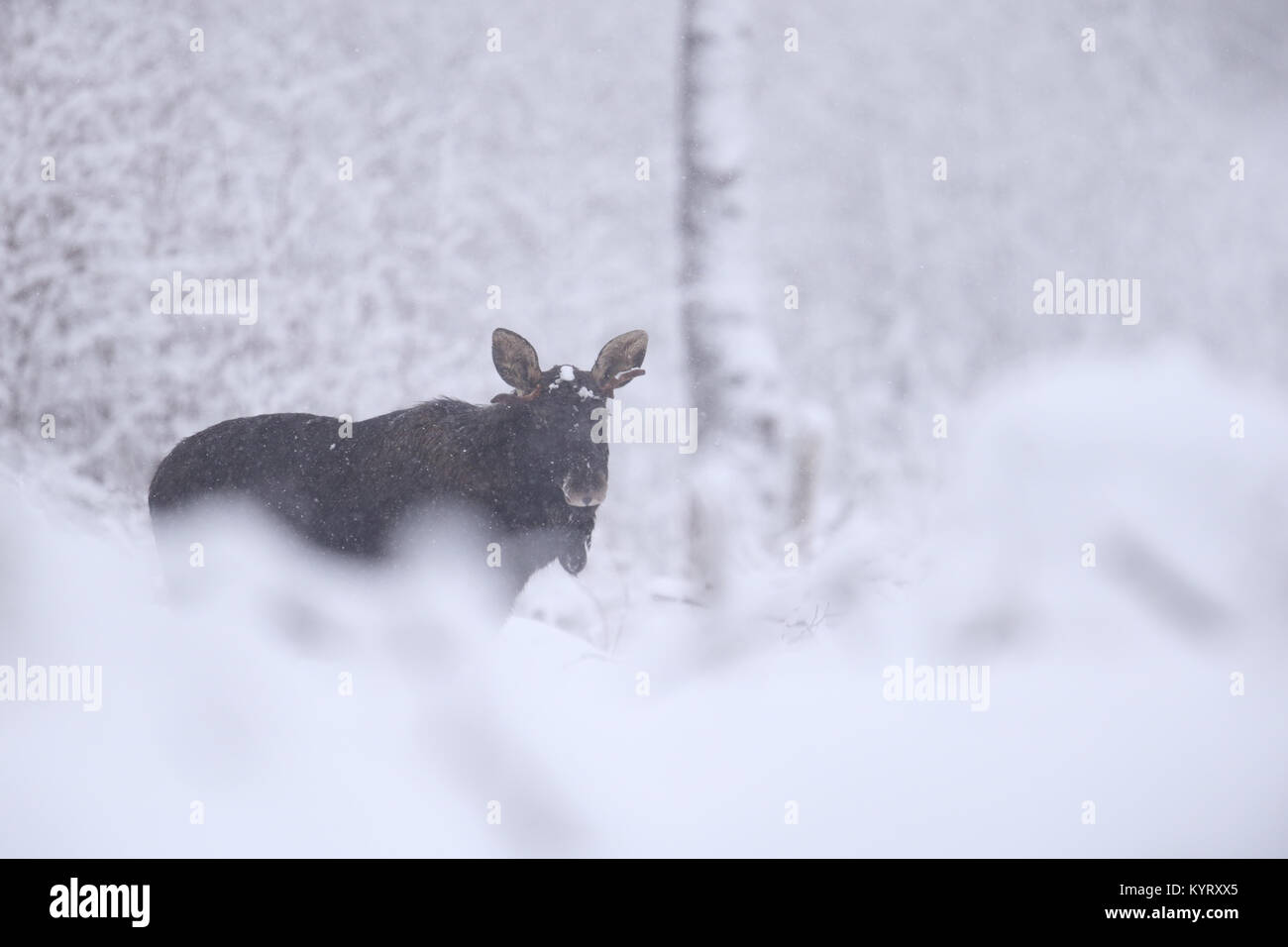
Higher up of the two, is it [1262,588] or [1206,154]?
[1206,154]

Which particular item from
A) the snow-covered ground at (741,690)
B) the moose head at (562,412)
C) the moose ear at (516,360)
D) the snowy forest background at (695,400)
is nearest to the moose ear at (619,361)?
the moose head at (562,412)

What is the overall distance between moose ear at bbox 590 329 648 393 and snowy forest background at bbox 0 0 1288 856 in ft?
1.75

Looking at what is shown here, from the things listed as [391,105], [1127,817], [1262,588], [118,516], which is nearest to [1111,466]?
[1262,588]

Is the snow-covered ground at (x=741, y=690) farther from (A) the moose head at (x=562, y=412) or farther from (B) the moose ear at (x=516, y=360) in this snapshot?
(B) the moose ear at (x=516, y=360)

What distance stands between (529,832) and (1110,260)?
3.66m

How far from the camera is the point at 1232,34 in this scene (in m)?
4.51

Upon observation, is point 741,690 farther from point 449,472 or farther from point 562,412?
point 449,472

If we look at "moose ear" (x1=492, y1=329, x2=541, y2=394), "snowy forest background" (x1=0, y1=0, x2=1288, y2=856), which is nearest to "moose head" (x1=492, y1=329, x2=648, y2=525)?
"moose ear" (x1=492, y1=329, x2=541, y2=394)

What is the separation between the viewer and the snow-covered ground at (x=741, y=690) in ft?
11.9

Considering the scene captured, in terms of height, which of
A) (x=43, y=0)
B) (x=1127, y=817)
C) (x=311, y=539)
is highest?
(x=43, y=0)

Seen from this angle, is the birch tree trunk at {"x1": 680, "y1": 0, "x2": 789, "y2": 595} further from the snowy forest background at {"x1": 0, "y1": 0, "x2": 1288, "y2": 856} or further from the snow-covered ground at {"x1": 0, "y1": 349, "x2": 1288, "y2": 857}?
the snow-covered ground at {"x1": 0, "y1": 349, "x2": 1288, "y2": 857}

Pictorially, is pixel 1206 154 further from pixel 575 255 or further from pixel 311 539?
pixel 311 539

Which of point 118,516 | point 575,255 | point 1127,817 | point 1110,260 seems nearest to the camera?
point 1127,817

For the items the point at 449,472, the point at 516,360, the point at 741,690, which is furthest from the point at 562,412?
the point at 741,690
